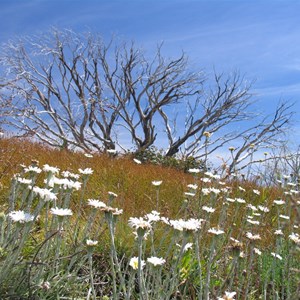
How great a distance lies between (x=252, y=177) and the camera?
9008mm

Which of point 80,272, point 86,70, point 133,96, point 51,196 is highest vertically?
point 86,70

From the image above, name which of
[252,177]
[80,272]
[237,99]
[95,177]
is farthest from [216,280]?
[237,99]

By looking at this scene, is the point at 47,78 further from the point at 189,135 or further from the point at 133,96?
the point at 189,135

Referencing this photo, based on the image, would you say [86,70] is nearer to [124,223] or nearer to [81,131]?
[81,131]

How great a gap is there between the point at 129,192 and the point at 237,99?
1979 cm

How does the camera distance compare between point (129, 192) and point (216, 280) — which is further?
point (129, 192)

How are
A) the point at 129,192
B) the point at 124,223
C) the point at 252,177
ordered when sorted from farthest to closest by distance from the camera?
the point at 252,177
the point at 129,192
the point at 124,223

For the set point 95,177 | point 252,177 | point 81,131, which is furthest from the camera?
point 81,131

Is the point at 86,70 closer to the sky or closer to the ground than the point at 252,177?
closer to the sky

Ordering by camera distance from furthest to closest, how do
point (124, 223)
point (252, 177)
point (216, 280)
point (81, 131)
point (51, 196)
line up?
1. point (81, 131)
2. point (252, 177)
3. point (124, 223)
4. point (216, 280)
5. point (51, 196)

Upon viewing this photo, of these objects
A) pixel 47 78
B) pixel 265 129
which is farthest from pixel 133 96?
pixel 265 129

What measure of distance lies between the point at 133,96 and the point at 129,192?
58.9ft

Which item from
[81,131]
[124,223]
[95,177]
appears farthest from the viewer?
[81,131]

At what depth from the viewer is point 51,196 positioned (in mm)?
2184
